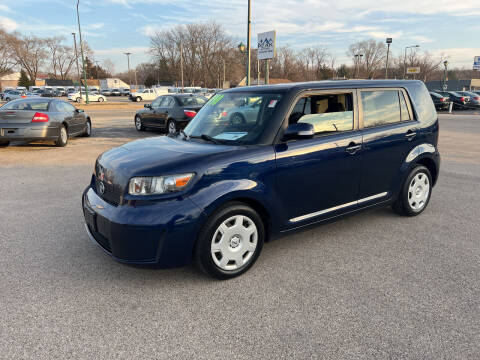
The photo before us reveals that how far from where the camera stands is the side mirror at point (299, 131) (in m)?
3.45

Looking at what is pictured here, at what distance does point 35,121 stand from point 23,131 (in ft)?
1.34

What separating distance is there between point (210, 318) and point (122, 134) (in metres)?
12.8

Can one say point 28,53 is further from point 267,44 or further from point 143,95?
point 267,44

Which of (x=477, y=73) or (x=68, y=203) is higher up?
(x=477, y=73)

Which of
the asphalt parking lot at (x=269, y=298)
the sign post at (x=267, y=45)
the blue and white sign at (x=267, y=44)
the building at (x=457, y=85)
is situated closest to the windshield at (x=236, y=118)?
the asphalt parking lot at (x=269, y=298)

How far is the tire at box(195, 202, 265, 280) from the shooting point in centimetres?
314

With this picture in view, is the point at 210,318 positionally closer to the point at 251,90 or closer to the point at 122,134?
the point at 251,90

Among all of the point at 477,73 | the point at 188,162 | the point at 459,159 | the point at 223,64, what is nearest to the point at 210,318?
the point at 188,162

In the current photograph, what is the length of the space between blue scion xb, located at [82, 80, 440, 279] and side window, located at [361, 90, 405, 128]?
0.01 metres

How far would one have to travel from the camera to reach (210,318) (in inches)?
111

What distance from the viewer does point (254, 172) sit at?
10.9ft

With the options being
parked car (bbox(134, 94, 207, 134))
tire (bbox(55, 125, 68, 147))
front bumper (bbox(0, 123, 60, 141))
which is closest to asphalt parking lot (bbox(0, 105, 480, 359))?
front bumper (bbox(0, 123, 60, 141))

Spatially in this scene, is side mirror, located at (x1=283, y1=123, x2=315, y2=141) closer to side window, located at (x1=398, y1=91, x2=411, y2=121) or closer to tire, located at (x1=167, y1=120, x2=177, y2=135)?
side window, located at (x1=398, y1=91, x2=411, y2=121)

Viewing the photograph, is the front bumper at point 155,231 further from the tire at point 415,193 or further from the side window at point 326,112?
the tire at point 415,193
